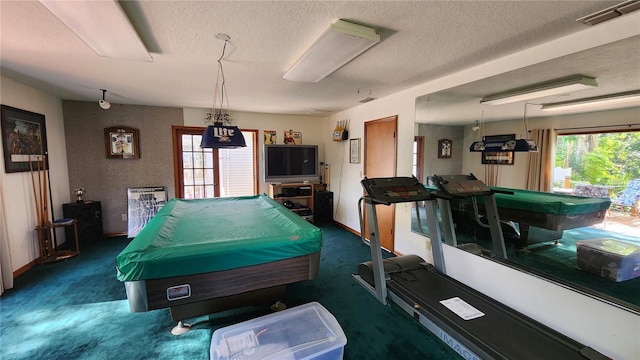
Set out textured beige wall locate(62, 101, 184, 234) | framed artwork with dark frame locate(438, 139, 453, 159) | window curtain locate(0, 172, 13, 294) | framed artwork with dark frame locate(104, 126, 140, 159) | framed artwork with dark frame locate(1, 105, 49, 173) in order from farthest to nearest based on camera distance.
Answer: framed artwork with dark frame locate(104, 126, 140, 159) → textured beige wall locate(62, 101, 184, 234) → framed artwork with dark frame locate(438, 139, 453, 159) → framed artwork with dark frame locate(1, 105, 49, 173) → window curtain locate(0, 172, 13, 294)

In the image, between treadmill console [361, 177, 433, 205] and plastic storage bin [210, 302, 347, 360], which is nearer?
plastic storage bin [210, 302, 347, 360]

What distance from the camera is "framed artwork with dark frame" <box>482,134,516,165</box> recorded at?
8.16ft

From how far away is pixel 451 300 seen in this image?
2.05m

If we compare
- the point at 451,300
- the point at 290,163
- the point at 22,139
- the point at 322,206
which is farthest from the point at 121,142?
the point at 451,300

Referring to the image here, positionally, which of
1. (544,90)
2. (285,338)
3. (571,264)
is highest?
(544,90)

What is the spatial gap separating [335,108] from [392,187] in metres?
2.74

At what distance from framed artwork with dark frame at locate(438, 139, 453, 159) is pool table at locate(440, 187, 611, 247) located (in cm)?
63

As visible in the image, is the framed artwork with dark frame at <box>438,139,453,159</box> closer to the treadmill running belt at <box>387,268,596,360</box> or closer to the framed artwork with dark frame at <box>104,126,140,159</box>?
the treadmill running belt at <box>387,268,596,360</box>

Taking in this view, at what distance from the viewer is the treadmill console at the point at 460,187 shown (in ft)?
7.88

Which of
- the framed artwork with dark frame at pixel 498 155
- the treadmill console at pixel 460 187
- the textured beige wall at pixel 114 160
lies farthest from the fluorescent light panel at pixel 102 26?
the framed artwork with dark frame at pixel 498 155

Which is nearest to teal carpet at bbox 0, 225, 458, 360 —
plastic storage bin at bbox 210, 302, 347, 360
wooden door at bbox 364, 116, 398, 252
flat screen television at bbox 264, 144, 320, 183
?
plastic storage bin at bbox 210, 302, 347, 360

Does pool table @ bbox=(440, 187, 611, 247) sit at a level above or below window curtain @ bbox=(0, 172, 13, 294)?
above

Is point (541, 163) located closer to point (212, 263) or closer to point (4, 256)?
point (212, 263)

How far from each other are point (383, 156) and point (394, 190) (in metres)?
1.60
